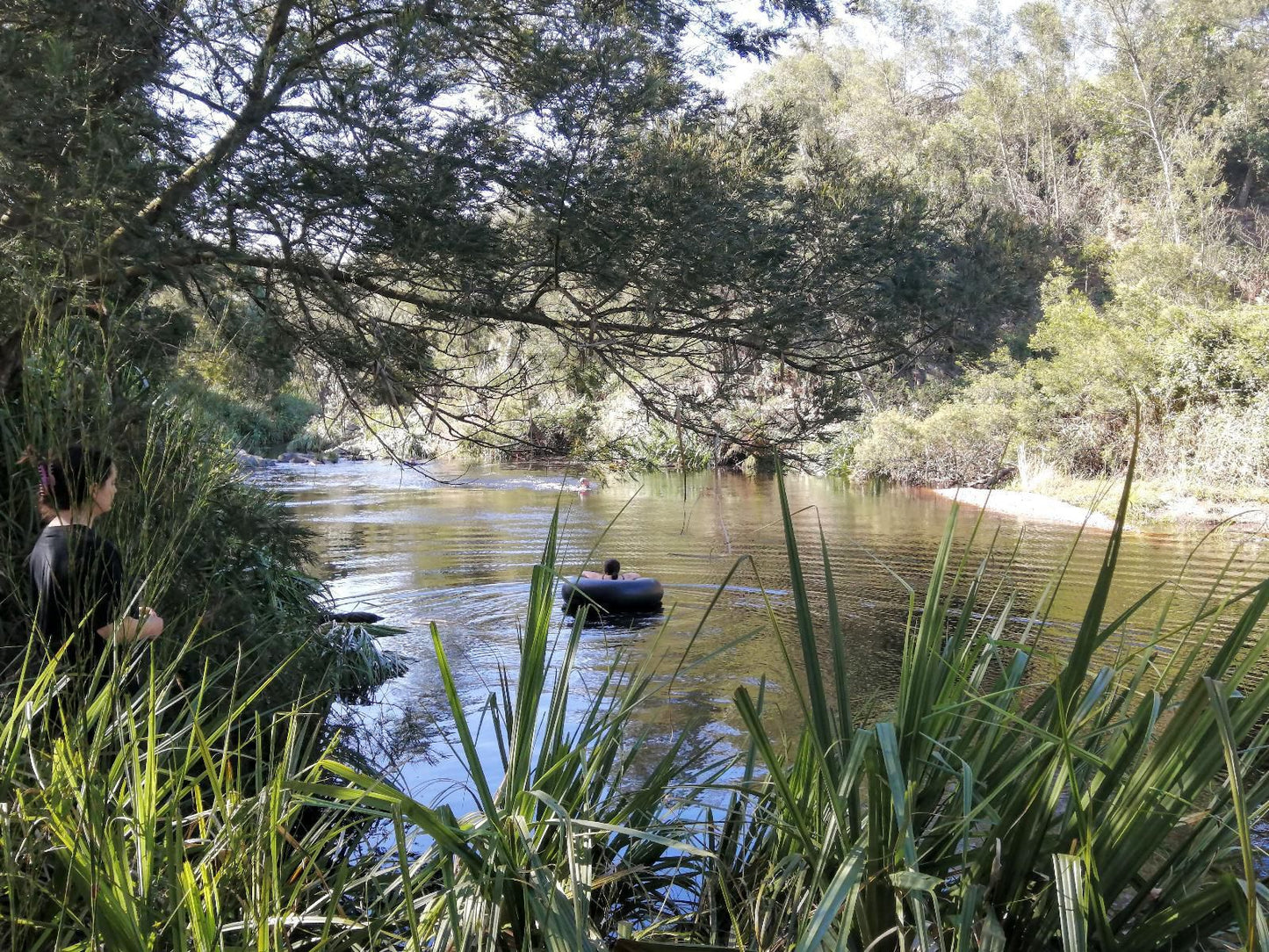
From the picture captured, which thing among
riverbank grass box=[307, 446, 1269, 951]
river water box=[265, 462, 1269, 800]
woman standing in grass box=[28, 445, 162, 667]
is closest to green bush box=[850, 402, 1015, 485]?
river water box=[265, 462, 1269, 800]

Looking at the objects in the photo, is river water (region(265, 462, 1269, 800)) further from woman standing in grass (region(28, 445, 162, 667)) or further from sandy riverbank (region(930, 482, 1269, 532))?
woman standing in grass (region(28, 445, 162, 667))

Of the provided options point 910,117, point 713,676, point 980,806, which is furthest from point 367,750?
point 910,117

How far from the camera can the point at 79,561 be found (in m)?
2.37

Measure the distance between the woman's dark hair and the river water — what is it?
1.49 metres

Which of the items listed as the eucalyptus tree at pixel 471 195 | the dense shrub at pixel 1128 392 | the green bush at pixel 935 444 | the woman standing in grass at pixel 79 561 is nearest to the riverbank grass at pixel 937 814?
the woman standing in grass at pixel 79 561

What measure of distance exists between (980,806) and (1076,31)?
49297 mm

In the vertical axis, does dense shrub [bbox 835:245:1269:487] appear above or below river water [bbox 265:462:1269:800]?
above

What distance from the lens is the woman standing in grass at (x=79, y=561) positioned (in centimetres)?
211

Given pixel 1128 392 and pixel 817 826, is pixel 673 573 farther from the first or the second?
pixel 817 826

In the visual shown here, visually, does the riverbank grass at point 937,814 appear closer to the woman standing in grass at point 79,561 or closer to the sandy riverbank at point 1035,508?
the woman standing in grass at point 79,561

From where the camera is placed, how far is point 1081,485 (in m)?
22.0

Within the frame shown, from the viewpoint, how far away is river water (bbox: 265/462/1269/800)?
7848 mm

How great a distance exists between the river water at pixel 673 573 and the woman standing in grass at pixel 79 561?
1407 millimetres

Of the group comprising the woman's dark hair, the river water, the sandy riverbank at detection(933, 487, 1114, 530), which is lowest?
the river water
